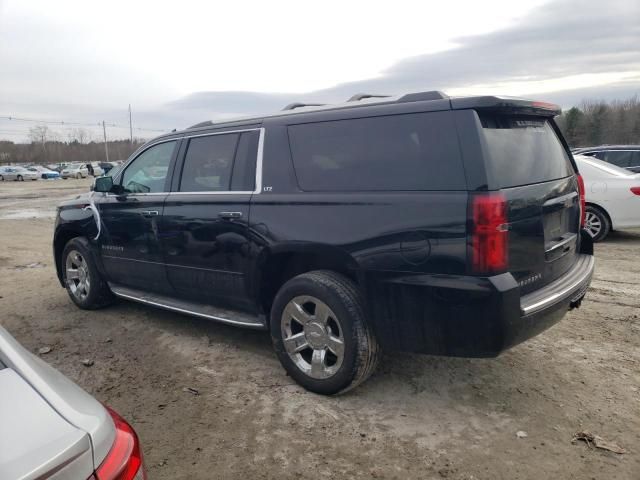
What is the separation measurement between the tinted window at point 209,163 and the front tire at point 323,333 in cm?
114

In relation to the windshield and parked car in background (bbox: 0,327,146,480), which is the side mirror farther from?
the windshield

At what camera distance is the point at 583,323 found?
4828 mm

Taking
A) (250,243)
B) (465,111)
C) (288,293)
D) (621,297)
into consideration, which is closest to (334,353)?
(288,293)

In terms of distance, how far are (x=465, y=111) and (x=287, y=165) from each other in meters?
1.35

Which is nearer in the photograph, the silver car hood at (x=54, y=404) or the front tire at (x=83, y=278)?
the silver car hood at (x=54, y=404)

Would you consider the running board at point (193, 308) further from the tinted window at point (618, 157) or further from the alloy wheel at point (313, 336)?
the tinted window at point (618, 157)

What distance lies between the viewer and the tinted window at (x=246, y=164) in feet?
13.1

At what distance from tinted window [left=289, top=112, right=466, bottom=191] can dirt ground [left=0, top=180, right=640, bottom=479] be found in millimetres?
1475

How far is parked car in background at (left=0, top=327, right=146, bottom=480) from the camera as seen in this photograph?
1296 millimetres

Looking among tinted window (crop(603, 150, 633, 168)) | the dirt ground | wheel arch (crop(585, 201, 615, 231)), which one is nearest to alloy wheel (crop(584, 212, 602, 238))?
wheel arch (crop(585, 201, 615, 231))

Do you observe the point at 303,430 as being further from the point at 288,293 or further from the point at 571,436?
the point at 571,436

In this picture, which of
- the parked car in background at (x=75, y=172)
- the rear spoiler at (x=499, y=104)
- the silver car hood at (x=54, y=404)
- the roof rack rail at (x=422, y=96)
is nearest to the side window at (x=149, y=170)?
the roof rack rail at (x=422, y=96)

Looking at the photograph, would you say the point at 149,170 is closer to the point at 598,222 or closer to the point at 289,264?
the point at 289,264

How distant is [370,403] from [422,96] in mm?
2036
